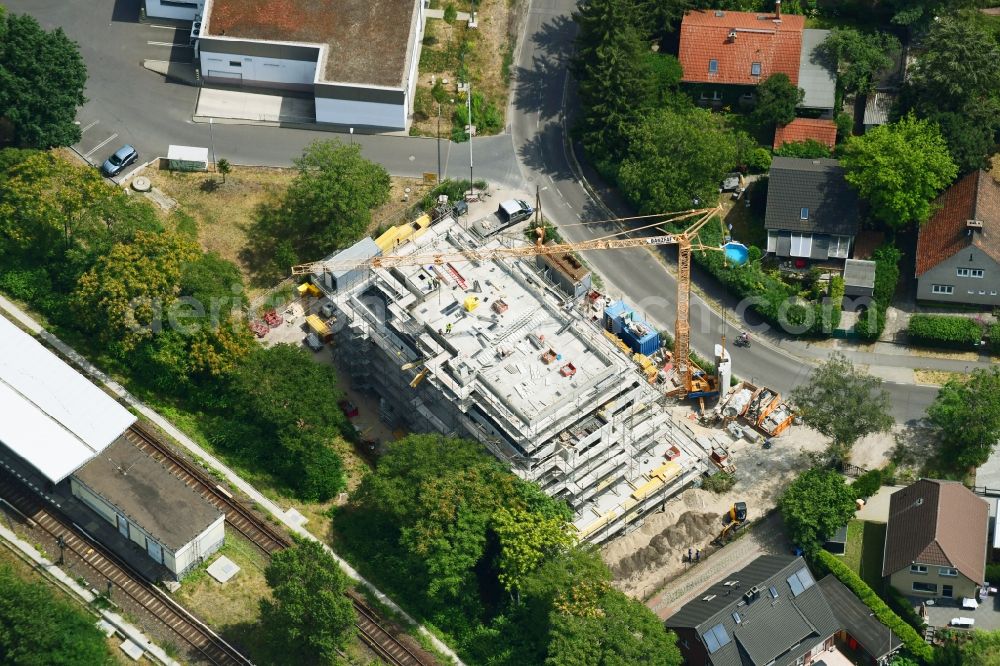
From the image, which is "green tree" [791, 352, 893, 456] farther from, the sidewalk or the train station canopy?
the train station canopy

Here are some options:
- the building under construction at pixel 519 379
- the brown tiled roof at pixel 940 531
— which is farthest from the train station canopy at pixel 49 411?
the brown tiled roof at pixel 940 531

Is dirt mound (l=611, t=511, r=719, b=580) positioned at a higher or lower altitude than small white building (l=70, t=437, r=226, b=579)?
lower

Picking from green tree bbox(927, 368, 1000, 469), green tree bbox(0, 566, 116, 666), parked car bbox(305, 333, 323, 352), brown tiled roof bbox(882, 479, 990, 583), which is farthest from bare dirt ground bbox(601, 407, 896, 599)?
green tree bbox(0, 566, 116, 666)

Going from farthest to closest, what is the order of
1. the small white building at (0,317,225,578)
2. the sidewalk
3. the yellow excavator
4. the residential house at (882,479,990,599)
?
the yellow excavator, the residential house at (882,479,990,599), the sidewalk, the small white building at (0,317,225,578)

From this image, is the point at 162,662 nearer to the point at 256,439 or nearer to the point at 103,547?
the point at 103,547

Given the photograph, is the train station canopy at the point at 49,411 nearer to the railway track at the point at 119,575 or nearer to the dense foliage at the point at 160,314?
the railway track at the point at 119,575

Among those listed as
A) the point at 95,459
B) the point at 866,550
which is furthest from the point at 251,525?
the point at 866,550
